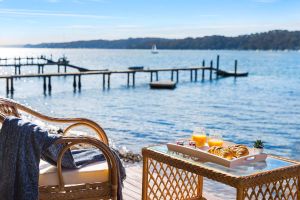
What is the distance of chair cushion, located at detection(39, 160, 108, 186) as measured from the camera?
11.1 ft

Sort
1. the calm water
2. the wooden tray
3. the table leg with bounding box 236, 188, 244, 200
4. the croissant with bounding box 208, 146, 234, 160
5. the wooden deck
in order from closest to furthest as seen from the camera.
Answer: the table leg with bounding box 236, 188, 244, 200
the wooden tray
the croissant with bounding box 208, 146, 234, 160
the wooden deck
the calm water

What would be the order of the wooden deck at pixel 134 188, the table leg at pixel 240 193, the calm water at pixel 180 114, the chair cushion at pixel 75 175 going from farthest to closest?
the calm water at pixel 180 114, the wooden deck at pixel 134 188, the chair cushion at pixel 75 175, the table leg at pixel 240 193

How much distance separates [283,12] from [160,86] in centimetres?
3541

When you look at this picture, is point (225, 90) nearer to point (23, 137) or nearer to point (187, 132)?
point (187, 132)

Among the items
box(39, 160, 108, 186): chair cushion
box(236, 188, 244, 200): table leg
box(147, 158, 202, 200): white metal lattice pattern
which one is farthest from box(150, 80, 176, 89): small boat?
box(236, 188, 244, 200): table leg

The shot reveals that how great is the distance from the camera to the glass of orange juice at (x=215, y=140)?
158 inches

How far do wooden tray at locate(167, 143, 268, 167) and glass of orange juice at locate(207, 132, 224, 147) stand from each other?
0.34 feet

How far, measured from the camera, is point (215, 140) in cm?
405

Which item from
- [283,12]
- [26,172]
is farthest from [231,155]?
[283,12]

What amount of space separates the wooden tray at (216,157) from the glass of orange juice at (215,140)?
10cm

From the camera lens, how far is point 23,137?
3279mm

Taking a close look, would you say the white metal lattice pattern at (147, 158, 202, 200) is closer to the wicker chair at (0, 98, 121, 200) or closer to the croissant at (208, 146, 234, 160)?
the croissant at (208, 146, 234, 160)

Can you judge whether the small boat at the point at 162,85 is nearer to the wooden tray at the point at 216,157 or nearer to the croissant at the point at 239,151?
the wooden tray at the point at 216,157

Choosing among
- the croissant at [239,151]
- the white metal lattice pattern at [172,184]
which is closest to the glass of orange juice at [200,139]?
the white metal lattice pattern at [172,184]
